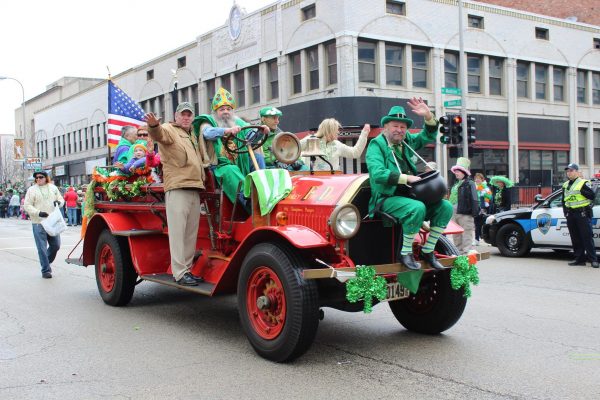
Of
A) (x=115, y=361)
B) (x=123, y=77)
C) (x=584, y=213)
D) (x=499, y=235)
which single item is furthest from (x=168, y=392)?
(x=123, y=77)

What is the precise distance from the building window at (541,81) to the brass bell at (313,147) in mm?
27877

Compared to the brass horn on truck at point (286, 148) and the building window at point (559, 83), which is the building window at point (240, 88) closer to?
the building window at point (559, 83)

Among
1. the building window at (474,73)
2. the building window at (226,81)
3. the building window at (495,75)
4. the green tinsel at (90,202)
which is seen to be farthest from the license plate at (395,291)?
the building window at (226,81)

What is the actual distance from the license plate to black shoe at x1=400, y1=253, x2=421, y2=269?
8.9 inches

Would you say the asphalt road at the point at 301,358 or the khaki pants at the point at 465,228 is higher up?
the khaki pants at the point at 465,228

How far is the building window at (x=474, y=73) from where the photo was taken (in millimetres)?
28891

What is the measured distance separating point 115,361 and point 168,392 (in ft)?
3.27

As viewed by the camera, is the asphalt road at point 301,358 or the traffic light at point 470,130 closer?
the asphalt road at point 301,358

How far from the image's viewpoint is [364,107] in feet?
81.1

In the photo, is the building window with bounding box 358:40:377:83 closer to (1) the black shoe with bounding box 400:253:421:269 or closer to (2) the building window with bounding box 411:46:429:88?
(2) the building window with bounding box 411:46:429:88

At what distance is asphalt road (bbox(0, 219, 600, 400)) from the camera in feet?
14.2

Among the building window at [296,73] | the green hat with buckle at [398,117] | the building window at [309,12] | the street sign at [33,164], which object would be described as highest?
A: the building window at [309,12]

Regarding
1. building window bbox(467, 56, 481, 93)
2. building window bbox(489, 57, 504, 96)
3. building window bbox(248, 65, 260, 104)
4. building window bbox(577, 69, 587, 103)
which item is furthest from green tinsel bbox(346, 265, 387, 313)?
building window bbox(577, 69, 587, 103)

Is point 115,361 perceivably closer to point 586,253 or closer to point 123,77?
point 586,253
